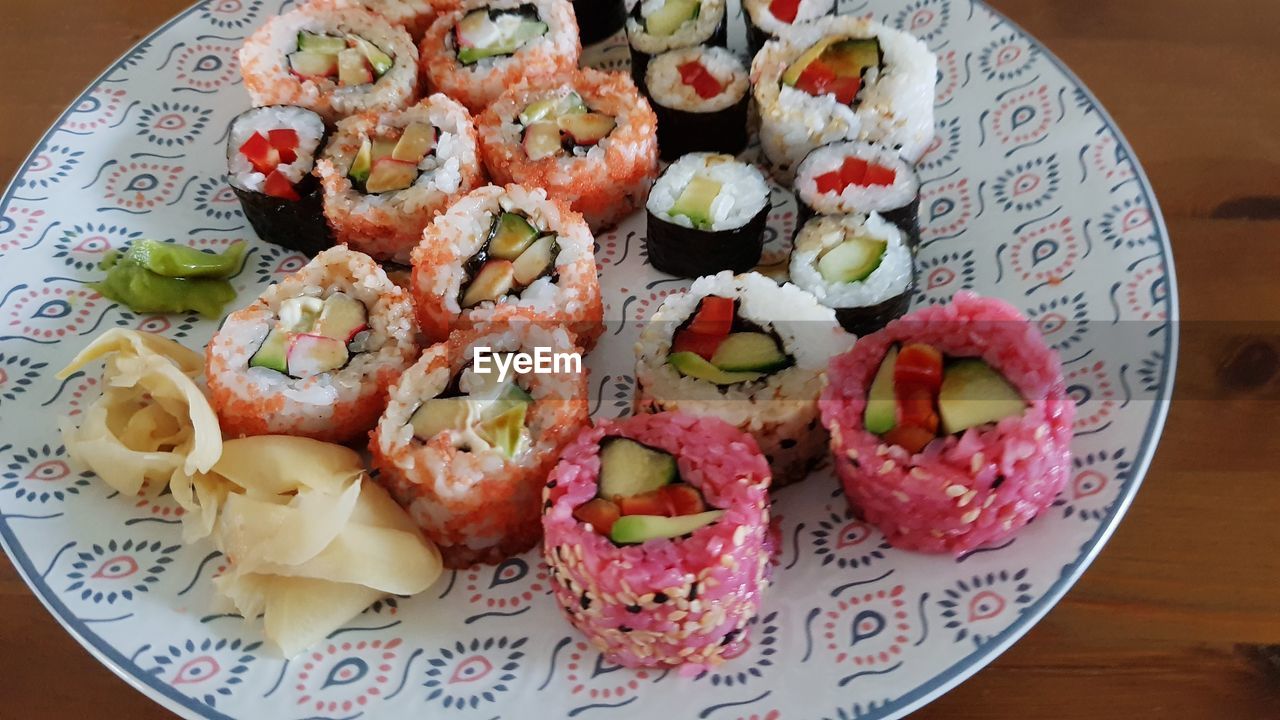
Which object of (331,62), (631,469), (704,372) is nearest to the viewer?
(631,469)

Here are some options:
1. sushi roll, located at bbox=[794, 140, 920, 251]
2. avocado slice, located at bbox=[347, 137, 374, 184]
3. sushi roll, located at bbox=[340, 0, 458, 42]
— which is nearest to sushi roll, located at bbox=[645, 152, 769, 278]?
sushi roll, located at bbox=[794, 140, 920, 251]

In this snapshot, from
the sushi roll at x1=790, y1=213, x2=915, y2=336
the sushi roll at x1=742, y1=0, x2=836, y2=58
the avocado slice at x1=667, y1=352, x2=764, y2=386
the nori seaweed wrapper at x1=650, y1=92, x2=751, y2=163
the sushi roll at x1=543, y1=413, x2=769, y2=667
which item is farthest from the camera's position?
the sushi roll at x1=742, y1=0, x2=836, y2=58

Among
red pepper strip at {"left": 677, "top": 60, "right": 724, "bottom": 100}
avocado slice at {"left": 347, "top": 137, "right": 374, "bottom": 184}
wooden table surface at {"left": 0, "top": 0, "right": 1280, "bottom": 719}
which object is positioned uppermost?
red pepper strip at {"left": 677, "top": 60, "right": 724, "bottom": 100}

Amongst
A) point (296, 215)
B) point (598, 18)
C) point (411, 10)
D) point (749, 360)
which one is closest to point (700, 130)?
point (598, 18)

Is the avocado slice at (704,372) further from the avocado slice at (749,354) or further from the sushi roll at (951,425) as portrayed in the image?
the sushi roll at (951,425)

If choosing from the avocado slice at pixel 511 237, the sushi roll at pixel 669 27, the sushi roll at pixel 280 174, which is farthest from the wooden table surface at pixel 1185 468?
the avocado slice at pixel 511 237

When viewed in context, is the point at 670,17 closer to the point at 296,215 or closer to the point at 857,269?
the point at 857,269

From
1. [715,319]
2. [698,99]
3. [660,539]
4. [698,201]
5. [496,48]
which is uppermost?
[496,48]

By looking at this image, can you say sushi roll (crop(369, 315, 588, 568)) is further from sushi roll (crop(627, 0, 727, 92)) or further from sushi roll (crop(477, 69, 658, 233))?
sushi roll (crop(627, 0, 727, 92))
